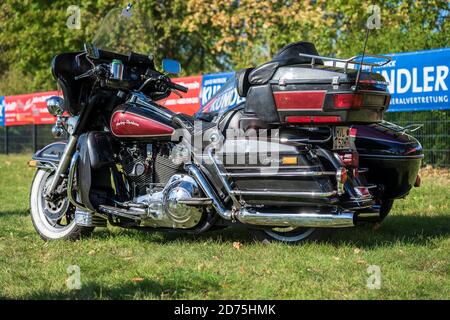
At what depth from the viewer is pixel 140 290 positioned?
14.2ft

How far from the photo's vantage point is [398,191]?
564cm

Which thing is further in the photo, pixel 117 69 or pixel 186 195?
pixel 117 69

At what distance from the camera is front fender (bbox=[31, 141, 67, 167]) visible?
639 cm

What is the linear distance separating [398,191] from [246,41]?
1384 centimetres

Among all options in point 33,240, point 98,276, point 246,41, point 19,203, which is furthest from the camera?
point 246,41

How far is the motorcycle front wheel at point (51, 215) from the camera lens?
616 centimetres

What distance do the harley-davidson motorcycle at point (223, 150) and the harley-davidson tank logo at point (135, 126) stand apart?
1 centimetres

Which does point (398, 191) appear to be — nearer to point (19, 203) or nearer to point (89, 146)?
point (89, 146)

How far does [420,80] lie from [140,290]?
6435 millimetres

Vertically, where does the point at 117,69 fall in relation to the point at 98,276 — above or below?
above

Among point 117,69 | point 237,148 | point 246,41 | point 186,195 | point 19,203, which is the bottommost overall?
point 19,203

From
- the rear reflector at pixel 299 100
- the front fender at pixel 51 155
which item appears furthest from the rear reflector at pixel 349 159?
the front fender at pixel 51 155

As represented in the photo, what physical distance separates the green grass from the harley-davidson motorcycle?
0.79 feet
